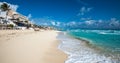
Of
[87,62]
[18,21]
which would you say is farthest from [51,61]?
[18,21]

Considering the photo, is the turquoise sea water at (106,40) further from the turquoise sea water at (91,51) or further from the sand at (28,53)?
the sand at (28,53)

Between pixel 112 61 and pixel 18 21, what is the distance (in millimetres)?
42390

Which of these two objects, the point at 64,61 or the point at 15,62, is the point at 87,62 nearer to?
the point at 64,61

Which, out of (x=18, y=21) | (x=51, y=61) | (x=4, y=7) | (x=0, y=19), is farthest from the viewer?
(x=4, y=7)

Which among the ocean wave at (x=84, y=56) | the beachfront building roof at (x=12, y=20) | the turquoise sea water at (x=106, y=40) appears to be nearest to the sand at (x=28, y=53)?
the ocean wave at (x=84, y=56)

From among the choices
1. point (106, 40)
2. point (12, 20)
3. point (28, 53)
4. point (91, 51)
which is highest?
point (12, 20)

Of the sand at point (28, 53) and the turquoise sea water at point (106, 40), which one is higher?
the sand at point (28, 53)

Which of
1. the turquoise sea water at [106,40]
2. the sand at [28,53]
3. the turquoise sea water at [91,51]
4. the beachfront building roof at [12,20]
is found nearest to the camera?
the sand at [28,53]

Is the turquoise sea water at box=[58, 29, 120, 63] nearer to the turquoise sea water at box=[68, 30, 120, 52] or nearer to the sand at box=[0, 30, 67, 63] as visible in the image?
the turquoise sea water at box=[68, 30, 120, 52]

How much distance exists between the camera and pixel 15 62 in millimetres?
5074

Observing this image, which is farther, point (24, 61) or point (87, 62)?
point (87, 62)

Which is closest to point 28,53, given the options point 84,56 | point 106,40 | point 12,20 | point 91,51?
point 84,56

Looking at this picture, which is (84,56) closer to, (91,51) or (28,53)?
(91,51)

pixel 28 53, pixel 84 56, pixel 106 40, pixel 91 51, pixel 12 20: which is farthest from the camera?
pixel 12 20
